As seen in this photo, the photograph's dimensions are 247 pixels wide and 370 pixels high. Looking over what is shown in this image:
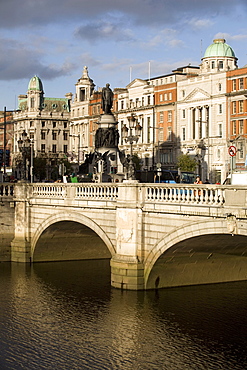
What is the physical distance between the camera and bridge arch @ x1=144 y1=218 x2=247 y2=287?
30859mm

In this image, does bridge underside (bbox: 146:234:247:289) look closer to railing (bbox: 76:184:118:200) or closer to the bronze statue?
railing (bbox: 76:184:118:200)

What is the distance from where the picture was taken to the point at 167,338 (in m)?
31.7

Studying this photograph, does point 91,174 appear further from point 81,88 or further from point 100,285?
point 81,88

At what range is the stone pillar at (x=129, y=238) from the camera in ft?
123

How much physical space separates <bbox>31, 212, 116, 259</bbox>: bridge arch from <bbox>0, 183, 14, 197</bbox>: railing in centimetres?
433

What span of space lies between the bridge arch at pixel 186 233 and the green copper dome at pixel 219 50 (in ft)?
253

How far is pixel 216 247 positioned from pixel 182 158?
64904 mm

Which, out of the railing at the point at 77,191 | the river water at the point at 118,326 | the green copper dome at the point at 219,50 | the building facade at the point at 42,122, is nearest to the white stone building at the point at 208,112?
the green copper dome at the point at 219,50

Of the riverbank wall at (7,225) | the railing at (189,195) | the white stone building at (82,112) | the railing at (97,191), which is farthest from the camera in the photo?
the white stone building at (82,112)

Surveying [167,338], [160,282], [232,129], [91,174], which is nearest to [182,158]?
[232,129]

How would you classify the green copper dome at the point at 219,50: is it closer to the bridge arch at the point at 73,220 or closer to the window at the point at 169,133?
the window at the point at 169,133

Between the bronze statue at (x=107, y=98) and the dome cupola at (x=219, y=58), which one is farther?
the dome cupola at (x=219, y=58)

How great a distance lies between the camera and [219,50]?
110 meters

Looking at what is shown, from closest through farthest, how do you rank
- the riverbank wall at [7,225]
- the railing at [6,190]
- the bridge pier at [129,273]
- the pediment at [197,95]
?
the bridge pier at [129,273] < the riverbank wall at [7,225] < the railing at [6,190] < the pediment at [197,95]
